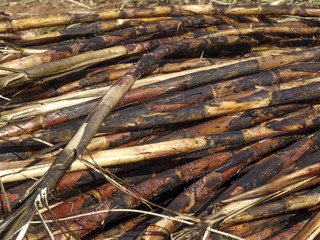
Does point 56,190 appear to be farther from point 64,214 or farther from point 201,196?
point 201,196

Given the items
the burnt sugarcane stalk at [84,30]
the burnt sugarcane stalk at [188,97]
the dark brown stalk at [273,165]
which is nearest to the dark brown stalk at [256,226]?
the dark brown stalk at [273,165]

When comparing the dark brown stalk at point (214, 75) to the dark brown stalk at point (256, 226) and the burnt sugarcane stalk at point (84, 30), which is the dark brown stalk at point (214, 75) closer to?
the burnt sugarcane stalk at point (84, 30)

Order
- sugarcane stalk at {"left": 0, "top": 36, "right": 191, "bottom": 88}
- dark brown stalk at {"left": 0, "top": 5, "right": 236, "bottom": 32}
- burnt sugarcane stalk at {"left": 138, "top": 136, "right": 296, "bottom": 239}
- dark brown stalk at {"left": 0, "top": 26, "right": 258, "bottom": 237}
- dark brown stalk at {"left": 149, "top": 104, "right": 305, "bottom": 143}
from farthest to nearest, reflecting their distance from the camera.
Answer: dark brown stalk at {"left": 0, "top": 5, "right": 236, "bottom": 32} → dark brown stalk at {"left": 149, "top": 104, "right": 305, "bottom": 143} → sugarcane stalk at {"left": 0, "top": 36, "right": 191, "bottom": 88} → burnt sugarcane stalk at {"left": 138, "top": 136, "right": 296, "bottom": 239} → dark brown stalk at {"left": 0, "top": 26, "right": 258, "bottom": 237}

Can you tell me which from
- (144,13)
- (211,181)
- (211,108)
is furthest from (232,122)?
(144,13)

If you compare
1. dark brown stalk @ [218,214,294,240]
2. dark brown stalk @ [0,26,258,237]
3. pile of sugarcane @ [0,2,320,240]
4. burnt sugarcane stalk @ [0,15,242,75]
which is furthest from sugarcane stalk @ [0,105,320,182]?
burnt sugarcane stalk @ [0,15,242,75]

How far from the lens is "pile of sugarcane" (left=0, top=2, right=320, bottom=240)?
1607 mm

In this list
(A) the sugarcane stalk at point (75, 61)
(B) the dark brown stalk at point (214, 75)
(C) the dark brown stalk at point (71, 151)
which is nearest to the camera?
(C) the dark brown stalk at point (71, 151)

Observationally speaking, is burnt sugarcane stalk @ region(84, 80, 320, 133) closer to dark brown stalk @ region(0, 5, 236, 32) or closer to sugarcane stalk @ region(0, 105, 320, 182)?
sugarcane stalk @ region(0, 105, 320, 182)

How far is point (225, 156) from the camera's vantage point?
6.34ft

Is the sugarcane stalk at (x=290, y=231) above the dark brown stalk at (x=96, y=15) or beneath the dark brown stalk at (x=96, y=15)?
beneath

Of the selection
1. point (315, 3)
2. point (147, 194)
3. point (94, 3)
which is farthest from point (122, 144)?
point (315, 3)

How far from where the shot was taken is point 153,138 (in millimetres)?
2041

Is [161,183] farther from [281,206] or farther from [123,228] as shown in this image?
[281,206]

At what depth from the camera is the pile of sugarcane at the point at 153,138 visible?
161 centimetres
